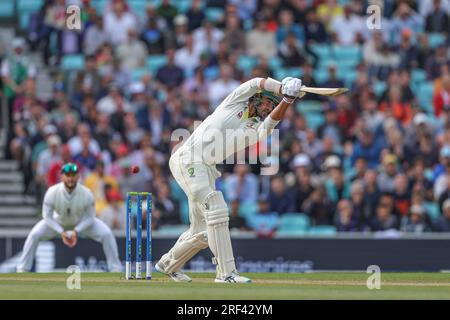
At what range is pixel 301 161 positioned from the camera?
74.1 ft

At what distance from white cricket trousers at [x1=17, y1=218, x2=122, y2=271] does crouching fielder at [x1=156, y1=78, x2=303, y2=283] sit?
369 centimetres

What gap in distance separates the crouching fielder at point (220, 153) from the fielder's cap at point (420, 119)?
8.81 m

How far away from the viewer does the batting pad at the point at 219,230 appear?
14.4 meters

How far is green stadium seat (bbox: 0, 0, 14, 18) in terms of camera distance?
2627cm

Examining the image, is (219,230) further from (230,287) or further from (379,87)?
(379,87)

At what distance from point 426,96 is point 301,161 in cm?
360

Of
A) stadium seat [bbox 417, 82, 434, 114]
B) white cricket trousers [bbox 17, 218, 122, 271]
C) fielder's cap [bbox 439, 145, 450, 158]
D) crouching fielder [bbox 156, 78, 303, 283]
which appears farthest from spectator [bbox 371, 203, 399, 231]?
crouching fielder [bbox 156, 78, 303, 283]

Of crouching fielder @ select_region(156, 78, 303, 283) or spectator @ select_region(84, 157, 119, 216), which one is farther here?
spectator @ select_region(84, 157, 119, 216)

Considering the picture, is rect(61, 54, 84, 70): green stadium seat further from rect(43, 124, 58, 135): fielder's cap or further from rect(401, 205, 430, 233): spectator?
rect(401, 205, 430, 233): spectator

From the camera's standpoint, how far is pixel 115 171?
892 inches

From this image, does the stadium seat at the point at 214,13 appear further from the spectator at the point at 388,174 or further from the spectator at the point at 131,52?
the spectator at the point at 388,174

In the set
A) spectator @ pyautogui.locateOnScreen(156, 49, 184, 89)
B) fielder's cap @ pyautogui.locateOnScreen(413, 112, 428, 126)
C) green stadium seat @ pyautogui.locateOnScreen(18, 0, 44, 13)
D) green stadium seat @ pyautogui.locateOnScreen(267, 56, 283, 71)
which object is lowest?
A: fielder's cap @ pyautogui.locateOnScreen(413, 112, 428, 126)

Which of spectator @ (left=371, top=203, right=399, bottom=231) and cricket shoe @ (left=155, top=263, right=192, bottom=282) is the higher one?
spectator @ (left=371, top=203, right=399, bottom=231)

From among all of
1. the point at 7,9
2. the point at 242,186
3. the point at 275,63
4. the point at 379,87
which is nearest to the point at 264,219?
the point at 242,186
